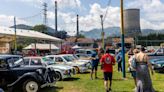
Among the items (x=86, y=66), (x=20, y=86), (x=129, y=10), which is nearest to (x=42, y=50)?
(x=129, y=10)

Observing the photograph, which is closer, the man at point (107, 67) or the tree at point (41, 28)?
the man at point (107, 67)

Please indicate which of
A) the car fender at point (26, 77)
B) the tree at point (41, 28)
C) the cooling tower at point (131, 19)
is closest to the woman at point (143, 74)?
the car fender at point (26, 77)

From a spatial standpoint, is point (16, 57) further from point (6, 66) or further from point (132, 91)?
point (132, 91)

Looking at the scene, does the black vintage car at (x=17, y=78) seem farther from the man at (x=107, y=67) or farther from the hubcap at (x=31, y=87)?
the man at (x=107, y=67)

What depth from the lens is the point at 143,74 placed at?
10.2m

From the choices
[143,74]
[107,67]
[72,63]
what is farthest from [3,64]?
[72,63]

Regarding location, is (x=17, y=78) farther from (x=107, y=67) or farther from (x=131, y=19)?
(x=131, y=19)

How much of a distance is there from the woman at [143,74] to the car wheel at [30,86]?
183 inches

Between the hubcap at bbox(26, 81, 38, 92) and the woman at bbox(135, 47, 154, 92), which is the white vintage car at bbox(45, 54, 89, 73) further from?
the woman at bbox(135, 47, 154, 92)

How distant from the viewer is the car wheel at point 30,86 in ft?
43.3

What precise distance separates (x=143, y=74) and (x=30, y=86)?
504 centimetres

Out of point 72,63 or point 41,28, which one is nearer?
point 72,63

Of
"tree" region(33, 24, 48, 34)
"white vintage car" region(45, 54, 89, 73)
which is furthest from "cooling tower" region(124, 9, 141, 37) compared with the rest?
"white vintage car" region(45, 54, 89, 73)

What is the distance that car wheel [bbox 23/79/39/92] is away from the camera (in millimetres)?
13195
